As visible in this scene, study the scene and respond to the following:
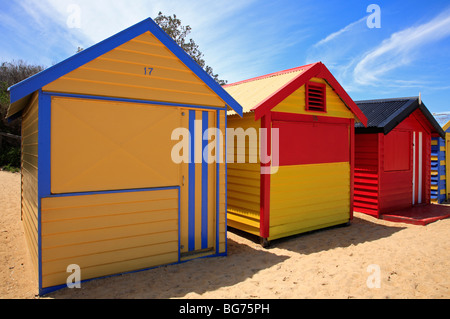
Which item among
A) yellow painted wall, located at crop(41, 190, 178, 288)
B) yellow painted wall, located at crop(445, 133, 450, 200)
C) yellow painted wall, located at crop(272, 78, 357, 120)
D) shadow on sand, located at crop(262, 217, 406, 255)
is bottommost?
shadow on sand, located at crop(262, 217, 406, 255)

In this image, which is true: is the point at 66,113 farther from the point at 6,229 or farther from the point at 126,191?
the point at 6,229

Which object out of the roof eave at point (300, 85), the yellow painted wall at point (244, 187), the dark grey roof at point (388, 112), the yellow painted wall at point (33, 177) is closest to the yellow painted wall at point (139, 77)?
the yellow painted wall at point (33, 177)

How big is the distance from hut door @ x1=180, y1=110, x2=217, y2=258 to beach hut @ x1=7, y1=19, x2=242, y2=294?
0.06 feet

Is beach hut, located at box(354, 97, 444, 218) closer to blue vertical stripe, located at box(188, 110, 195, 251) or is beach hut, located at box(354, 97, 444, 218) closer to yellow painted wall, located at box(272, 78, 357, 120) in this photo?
yellow painted wall, located at box(272, 78, 357, 120)

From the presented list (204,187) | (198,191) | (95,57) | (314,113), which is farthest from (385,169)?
(95,57)

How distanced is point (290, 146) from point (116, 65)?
13.0 feet

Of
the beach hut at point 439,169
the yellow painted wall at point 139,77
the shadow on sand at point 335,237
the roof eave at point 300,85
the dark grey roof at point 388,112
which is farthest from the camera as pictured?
the beach hut at point 439,169

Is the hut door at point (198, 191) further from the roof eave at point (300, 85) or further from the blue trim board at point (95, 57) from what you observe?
the roof eave at point (300, 85)

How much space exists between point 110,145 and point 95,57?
127 cm

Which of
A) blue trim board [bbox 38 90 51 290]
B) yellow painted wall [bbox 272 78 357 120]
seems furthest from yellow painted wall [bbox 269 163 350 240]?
blue trim board [bbox 38 90 51 290]

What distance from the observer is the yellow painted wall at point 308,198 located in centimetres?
678

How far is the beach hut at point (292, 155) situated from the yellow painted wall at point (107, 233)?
7.04 ft

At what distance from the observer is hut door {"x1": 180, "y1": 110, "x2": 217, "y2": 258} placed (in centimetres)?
554

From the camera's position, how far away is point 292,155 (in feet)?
22.9
